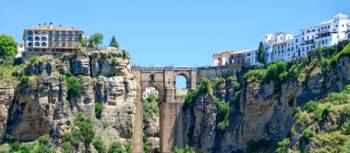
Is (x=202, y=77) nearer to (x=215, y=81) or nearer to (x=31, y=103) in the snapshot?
(x=215, y=81)

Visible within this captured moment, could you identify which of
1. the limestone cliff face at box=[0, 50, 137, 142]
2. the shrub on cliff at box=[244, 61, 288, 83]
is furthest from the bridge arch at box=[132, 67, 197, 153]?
the shrub on cliff at box=[244, 61, 288, 83]

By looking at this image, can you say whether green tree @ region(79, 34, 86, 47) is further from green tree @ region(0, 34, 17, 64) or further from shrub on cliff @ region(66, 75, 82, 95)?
shrub on cliff @ region(66, 75, 82, 95)

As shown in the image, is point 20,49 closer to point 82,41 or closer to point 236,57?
point 82,41

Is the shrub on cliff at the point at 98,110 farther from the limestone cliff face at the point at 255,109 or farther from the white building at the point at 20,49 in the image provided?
the white building at the point at 20,49

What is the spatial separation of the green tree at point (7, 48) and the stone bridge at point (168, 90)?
14667mm

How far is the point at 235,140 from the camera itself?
124 metres

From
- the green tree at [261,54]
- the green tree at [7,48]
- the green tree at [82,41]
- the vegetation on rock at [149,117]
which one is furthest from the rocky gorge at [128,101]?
the vegetation on rock at [149,117]

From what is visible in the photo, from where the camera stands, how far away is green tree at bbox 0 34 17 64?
12762 centimetres

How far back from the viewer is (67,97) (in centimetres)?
12144

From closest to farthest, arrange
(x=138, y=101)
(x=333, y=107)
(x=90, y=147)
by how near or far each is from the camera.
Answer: (x=333, y=107)
(x=90, y=147)
(x=138, y=101)

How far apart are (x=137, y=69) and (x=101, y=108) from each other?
976 centimetres

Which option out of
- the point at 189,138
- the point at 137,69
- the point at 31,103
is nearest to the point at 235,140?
the point at 189,138

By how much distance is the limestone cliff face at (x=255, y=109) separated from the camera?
113 metres

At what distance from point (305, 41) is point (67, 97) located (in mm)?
31898
